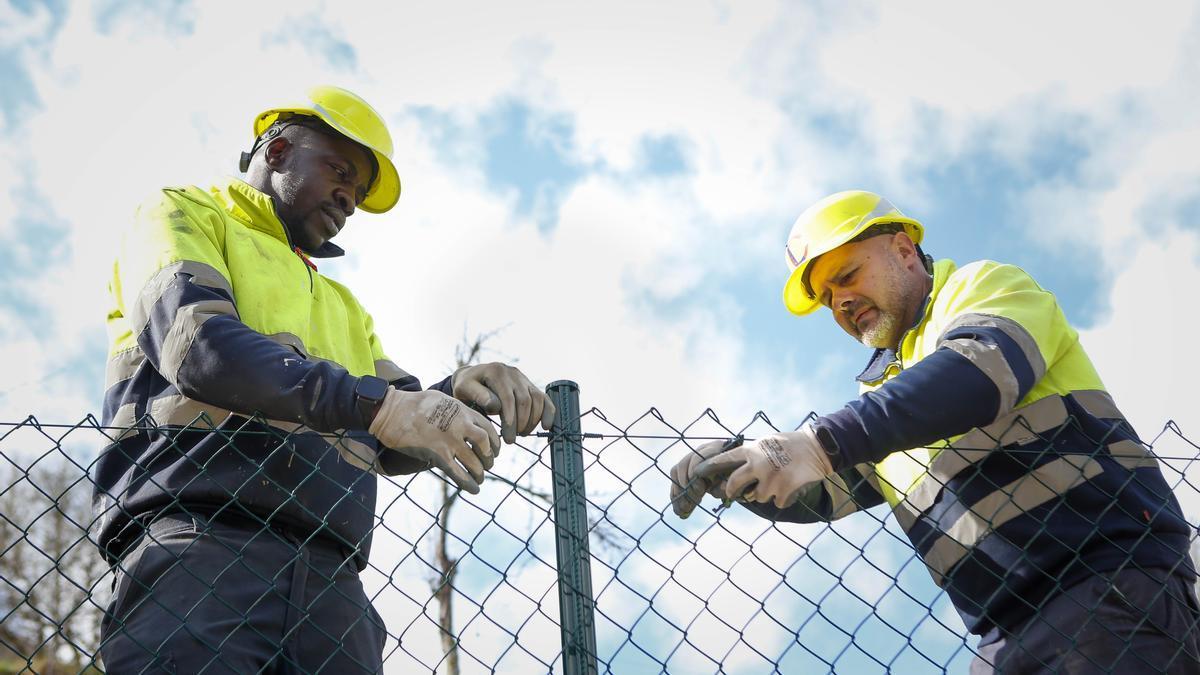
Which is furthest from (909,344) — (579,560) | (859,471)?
(579,560)

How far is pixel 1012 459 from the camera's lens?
123 inches

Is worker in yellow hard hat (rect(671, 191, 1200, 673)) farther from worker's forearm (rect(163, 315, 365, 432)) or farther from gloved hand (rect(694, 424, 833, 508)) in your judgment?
worker's forearm (rect(163, 315, 365, 432))

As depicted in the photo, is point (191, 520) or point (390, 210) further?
point (390, 210)

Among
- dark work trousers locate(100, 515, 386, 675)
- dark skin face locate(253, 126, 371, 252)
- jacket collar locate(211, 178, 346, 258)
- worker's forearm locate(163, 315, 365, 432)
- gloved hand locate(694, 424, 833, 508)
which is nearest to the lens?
dark work trousers locate(100, 515, 386, 675)

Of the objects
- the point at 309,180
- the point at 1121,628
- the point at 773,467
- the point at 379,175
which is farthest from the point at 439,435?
the point at 1121,628

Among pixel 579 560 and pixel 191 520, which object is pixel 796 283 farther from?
pixel 191 520

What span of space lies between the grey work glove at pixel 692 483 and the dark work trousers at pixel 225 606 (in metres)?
0.94

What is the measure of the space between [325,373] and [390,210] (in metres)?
1.86

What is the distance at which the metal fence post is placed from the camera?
2568mm

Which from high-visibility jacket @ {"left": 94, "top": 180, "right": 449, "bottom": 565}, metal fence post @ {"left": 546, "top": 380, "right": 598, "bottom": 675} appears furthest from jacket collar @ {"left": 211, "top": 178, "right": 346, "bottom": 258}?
metal fence post @ {"left": 546, "top": 380, "right": 598, "bottom": 675}

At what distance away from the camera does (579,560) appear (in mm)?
2629

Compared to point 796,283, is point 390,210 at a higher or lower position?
lower

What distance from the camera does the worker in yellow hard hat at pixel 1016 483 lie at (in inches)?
116

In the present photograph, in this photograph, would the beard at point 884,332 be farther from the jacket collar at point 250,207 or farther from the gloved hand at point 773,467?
the jacket collar at point 250,207
